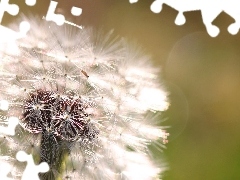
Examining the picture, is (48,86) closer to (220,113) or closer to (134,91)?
(134,91)

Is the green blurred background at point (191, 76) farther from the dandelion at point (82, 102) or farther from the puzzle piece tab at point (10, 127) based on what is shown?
the puzzle piece tab at point (10, 127)

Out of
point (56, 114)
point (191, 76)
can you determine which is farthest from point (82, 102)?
point (191, 76)

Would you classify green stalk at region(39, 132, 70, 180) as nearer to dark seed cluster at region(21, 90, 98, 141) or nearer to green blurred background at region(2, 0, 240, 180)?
dark seed cluster at region(21, 90, 98, 141)

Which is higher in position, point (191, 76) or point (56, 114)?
point (191, 76)

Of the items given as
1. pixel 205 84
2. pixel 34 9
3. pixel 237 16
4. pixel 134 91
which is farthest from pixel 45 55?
pixel 205 84

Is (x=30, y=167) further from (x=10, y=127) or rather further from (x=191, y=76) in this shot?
(x=191, y=76)

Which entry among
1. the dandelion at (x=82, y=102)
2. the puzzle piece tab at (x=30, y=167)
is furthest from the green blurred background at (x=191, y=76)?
the puzzle piece tab at (x=30, y=167)

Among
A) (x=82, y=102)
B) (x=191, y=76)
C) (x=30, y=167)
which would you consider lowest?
(x=30, y=167)
